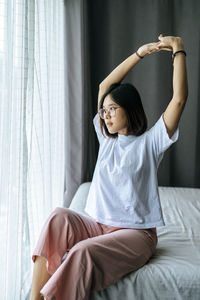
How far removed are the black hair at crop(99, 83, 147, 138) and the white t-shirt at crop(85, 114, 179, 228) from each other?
0.04 metres

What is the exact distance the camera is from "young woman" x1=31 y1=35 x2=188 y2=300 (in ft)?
4.01

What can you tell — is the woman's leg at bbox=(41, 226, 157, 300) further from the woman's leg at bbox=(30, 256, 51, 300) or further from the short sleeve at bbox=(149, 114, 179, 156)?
the short sleeve at bbox=(149, 114, 179, 156)

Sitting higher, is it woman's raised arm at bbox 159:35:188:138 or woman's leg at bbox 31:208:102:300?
woman's raised arm at bbox 159:35:188:138

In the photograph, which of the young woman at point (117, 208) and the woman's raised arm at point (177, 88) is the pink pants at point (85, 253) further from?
the woman's raised arm at point (177, 88)

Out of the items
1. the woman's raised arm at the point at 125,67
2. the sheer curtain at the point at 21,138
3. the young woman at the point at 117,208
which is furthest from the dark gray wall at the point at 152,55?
the young woman at the point at 117,208

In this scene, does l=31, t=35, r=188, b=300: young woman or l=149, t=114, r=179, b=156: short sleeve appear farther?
l=149, t=114, r=179, b=156: short sleeve

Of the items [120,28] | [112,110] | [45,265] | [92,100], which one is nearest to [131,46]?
[120,28]

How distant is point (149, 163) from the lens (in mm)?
1449

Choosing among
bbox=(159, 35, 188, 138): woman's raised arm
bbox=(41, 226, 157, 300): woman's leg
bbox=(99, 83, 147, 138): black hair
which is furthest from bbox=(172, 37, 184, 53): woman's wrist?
bbox=(41, 226, 157, 300): woman's leg

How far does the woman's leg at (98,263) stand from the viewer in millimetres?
1155

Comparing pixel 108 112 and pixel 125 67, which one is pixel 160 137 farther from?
pixel 125 67

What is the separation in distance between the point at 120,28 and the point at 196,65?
0.68 metres

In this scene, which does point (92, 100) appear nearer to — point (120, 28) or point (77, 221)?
point (120, 28)

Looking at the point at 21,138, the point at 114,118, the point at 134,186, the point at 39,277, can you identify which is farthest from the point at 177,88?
the point at 39,277
